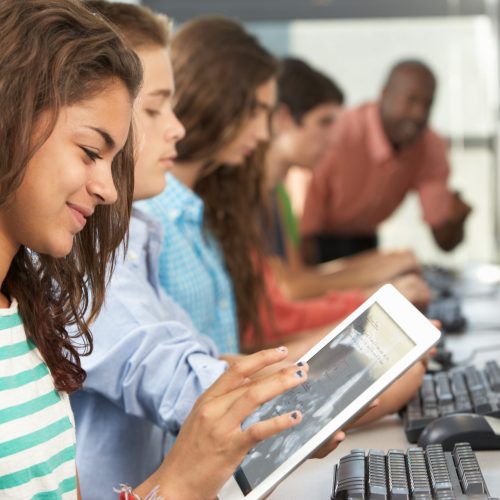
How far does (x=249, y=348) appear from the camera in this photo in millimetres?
2346

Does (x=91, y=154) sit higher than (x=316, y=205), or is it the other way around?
(x=91, y=154)

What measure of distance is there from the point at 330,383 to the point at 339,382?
1 cm

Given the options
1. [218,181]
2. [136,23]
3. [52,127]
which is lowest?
[218,181]

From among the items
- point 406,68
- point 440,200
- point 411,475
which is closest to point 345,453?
point 411,475

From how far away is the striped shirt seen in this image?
1.03m

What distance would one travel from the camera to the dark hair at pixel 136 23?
1.61 meters

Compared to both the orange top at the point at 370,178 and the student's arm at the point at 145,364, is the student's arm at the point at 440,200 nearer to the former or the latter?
the orange top at the point at 370,178

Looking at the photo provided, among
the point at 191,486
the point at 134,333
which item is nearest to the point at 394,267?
the point at 134,333

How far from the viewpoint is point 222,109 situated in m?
2.08

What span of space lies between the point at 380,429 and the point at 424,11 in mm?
3877

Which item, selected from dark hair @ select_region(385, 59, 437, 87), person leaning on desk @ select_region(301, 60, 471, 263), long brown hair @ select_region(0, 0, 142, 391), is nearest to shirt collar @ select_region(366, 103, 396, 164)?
person leaning on desk @ select_region(301, 60, 471, 263)

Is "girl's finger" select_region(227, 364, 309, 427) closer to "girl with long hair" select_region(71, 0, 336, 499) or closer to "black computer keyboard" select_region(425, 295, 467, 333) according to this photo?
"girl with long hair" select_region(71, 0, 336, 499)

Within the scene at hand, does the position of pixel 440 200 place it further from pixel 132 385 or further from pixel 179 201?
pixel 132 385

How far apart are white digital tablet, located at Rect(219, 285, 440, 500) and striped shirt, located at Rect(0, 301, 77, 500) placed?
0.17m
